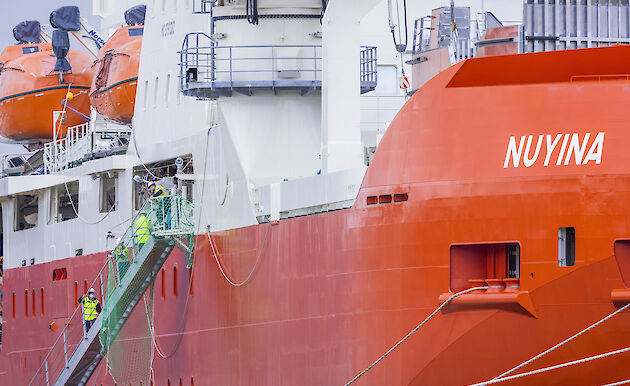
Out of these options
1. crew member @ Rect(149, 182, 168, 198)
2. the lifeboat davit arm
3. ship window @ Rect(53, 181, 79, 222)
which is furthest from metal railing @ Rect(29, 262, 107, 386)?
the lifeboat davit arm

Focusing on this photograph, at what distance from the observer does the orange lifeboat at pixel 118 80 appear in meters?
35.0

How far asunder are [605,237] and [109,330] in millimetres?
13407

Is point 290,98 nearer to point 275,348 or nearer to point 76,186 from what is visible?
point 275,348

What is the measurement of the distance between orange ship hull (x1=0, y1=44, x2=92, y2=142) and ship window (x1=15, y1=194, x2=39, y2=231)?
75.0 inches

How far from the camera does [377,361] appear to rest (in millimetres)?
19359

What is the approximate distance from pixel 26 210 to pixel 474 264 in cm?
2325

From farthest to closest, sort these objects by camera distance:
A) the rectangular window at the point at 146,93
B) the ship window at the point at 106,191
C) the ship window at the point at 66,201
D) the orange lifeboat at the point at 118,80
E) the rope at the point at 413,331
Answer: the ship window at the point at 66,201
the orange lifeboat at the point at 118,80
the ship window at the point at 106,191
the rectangular window at the point at 146,93
the rope at the point at 413,331

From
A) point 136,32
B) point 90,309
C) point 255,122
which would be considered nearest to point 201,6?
point 255,122

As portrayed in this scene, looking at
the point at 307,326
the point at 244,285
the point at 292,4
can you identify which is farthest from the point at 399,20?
the point at 307,326

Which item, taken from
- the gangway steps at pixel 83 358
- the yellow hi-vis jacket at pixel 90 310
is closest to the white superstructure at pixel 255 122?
the yellow hi-vis jacket at pixel 90 310

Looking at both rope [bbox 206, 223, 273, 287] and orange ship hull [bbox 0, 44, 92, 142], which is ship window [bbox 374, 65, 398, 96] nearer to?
rope [bbox 206, 223, 273, 287]

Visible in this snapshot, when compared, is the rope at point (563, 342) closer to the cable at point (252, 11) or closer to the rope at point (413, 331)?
the rope at point (413, 331)

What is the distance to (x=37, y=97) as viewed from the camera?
39906 mm

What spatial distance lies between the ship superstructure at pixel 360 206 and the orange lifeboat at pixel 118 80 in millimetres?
2199
